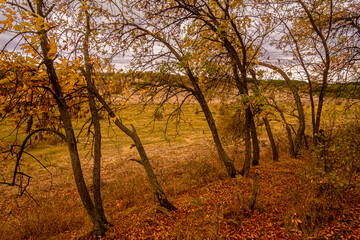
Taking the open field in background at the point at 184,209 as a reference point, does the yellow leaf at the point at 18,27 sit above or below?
above

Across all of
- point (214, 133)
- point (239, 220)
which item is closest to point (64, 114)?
point (239, 220)

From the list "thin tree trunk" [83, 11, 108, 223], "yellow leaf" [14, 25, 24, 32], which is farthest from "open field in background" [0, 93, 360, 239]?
"yellow leaf" [14, 25, 24, 32]

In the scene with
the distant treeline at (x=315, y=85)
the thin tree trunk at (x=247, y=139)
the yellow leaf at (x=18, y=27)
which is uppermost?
the yellow leaf at (x=18, y=27)

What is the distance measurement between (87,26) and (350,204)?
21.2 ft

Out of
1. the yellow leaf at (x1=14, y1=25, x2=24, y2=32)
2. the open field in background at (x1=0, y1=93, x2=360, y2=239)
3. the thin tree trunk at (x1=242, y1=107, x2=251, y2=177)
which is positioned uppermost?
the yellow leaf at (x1=14, y1=25, x2=24, y2=32)

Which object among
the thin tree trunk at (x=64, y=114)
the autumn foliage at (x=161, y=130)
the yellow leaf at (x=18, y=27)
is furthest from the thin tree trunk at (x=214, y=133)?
the yellow leaf at (x=18, y=27)

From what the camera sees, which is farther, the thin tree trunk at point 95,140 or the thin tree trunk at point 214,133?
the thin tree trunk at point 214,133

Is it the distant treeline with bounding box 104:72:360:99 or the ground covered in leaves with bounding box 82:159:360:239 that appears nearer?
the ground covered in leaves with bounding box 82:159:360:239

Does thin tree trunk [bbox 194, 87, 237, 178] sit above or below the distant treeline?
below

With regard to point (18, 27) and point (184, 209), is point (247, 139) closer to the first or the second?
point (184, 209)

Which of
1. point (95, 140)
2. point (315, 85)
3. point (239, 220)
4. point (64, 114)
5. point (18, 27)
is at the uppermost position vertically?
point (18, 27)

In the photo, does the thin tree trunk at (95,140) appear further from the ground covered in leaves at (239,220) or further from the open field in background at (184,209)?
the ground covered in leaves at (239,220)

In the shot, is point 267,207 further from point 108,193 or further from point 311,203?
point 108,193

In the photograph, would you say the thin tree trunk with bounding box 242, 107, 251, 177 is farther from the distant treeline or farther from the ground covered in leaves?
the distant treeline
